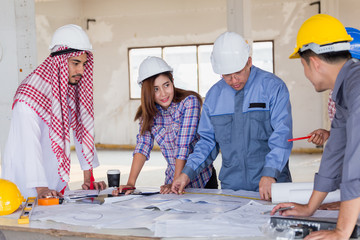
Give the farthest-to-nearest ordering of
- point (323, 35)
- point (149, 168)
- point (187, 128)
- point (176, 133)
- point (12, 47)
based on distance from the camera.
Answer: point (149, 168) < point (12, 47) < point (176, 133) < point (187, 128) < point (323, 35)

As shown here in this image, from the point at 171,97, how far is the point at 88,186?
32.4 inches

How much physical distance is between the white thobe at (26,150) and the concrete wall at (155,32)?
28.4 feet

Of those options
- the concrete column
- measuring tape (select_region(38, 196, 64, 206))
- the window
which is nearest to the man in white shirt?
measuring tape (select_region(38, 196, 64, 206))

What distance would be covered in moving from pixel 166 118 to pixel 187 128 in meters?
0.22

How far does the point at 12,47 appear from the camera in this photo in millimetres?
3971

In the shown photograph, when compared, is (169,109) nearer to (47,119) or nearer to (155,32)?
(47,119)

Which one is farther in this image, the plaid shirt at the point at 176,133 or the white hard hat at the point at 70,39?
the plaid shirt at the point at 176,133

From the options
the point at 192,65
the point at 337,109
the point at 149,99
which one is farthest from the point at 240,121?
the point at 192,65

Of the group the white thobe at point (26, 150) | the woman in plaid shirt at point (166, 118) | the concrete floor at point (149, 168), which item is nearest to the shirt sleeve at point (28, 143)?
the white thobe at point (26, 150)

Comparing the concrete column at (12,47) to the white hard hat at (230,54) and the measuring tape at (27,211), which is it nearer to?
the measuring tape at (27,211)

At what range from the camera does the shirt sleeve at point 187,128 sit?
305 cm

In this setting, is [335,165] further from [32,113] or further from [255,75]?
[32,113]

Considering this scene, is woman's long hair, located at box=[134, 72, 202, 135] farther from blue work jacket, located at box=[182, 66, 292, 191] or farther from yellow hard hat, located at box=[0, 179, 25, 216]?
yellow hard hat, located at box=[0, 179, 25, 216]

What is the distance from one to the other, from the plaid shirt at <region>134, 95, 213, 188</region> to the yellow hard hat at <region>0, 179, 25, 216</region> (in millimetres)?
1041
